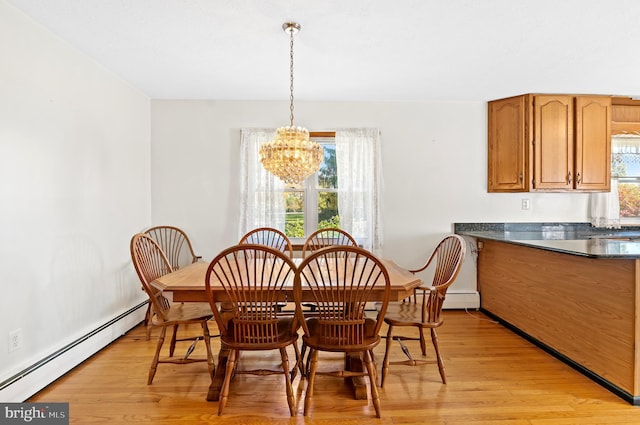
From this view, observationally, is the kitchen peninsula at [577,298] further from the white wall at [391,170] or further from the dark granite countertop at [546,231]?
the white wall at [391,170]

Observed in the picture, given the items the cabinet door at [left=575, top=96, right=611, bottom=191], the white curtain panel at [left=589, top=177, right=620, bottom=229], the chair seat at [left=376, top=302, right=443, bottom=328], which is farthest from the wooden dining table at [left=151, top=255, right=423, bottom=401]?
the white curtain panel at [left=589, top=177, right=620, bottom=229]

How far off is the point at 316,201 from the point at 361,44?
1.75m

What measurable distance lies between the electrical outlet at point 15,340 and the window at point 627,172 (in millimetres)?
5405

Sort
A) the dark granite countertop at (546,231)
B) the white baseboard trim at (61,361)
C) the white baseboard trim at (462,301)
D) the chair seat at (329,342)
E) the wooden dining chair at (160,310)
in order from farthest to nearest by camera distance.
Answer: the white baseboard trim at (462,301) → the dark granite countertop at (546,231) → the wooden dining chair at (160,310) → the white baseboard trim at (61,361) → the chair seat at (329,342)

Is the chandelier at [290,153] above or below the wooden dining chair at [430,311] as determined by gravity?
above

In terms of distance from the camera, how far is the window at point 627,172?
11.7ft

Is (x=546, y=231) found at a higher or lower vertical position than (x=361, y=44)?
lower

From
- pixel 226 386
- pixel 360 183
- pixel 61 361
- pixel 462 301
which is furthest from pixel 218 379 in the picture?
pixel 462 301

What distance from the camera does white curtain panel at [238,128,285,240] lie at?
350 cm

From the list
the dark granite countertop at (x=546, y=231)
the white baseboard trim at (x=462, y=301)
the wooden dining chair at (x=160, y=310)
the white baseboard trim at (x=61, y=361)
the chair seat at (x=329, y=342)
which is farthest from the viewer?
the white baseboard trim at (x=462, y=301)

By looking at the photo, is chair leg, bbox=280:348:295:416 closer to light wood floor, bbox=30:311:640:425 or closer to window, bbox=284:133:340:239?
light wood floor, bbox=30:311:640:425

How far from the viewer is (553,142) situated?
334 centimetres

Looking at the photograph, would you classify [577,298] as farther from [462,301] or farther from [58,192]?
[58,192]

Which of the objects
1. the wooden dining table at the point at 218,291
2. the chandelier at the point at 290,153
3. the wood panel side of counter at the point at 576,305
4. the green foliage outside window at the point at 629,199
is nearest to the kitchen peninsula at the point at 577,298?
the wood panel side of counter at the point at 576,305
